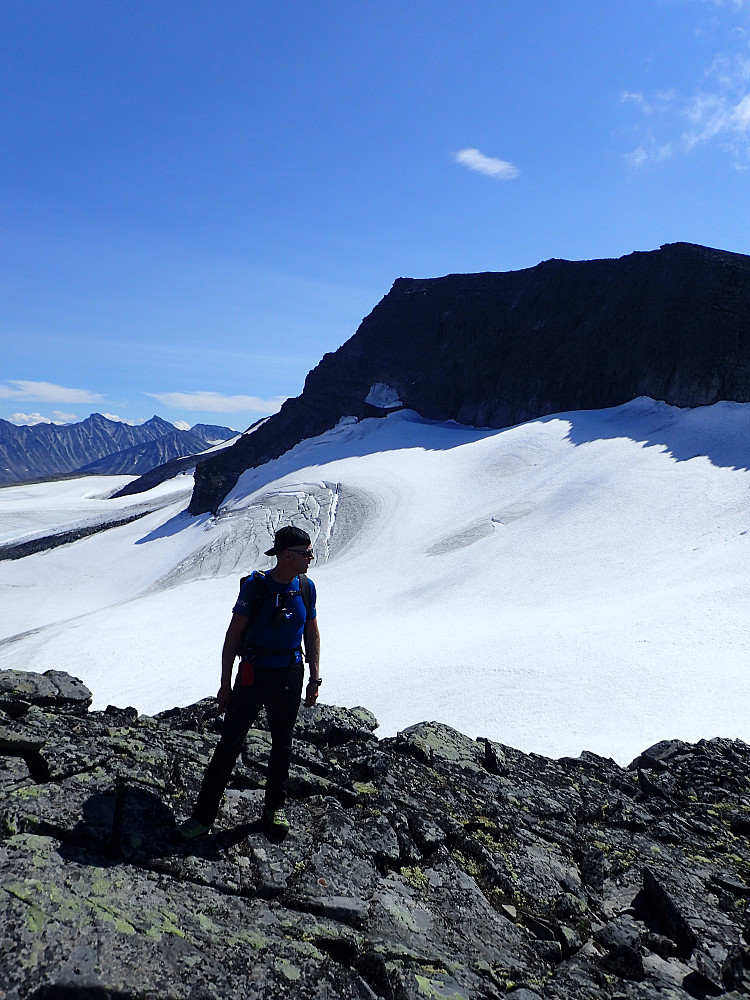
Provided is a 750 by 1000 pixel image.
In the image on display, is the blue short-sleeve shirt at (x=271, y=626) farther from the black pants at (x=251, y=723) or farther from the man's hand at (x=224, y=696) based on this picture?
the man's hand at (x=224, y=696)

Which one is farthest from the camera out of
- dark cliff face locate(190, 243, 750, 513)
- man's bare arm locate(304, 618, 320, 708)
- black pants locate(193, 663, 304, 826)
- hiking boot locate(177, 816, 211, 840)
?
dark cliff face locate(190, 243, 750, 513)

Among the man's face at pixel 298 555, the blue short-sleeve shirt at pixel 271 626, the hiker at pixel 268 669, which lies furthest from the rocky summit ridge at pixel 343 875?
the man's face at pixel 298 555

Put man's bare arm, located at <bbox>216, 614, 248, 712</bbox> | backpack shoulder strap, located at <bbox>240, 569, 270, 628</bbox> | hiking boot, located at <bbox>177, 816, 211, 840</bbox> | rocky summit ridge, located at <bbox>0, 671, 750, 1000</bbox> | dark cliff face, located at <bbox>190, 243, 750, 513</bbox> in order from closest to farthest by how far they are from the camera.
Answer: rocky summit ridge, located at <bbox>0, 671, 750, 1000</bbox> < hiking boot, located at <bbox>177, 816, 211, 840</bbox> < man's bare arm, located at <bbox>216, 614, 248, 712</bbox> < backpack shoulder strap, located at <bbox>240, 569, 270, 628</bbox> < dark cliff face, located at <bbox>190, 243, 750, 513</bbox>

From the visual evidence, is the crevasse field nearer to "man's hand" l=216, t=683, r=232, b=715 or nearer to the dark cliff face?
the dark cliff face

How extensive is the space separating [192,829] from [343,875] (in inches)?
56.0

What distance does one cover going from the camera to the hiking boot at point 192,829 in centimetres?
535

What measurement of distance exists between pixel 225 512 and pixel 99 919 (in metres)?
46.5

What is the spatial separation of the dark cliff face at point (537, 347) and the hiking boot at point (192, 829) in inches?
1818

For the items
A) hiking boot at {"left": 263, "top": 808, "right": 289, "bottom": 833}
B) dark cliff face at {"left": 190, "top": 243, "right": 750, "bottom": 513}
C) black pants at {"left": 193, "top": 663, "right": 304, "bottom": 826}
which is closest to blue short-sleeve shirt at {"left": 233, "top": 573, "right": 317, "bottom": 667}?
black pants at {"left": 193, "top": 663, "right": 304, "bottom": 826}

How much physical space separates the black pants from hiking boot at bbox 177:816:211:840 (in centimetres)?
4

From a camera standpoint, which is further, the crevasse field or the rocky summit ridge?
the crevasse field

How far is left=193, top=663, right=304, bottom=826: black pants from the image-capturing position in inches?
220

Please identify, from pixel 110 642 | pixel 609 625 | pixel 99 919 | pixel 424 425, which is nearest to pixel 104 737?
pixel 99 919

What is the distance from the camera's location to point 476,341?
205 ft
